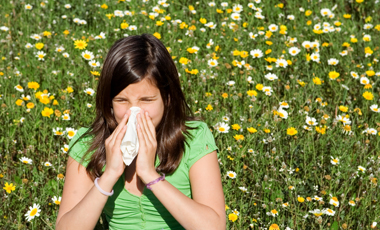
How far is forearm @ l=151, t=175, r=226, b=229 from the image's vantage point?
5.94ft

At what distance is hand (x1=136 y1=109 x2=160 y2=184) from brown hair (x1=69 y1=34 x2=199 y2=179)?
182mm

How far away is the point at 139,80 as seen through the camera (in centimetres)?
191

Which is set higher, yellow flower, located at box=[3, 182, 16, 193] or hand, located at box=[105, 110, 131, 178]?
hand, located at box=[105, 110, 131, 178]

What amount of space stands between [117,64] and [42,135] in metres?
1.40

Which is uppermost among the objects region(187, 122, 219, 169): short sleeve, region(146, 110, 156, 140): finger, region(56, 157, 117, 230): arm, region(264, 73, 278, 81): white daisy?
region(146, 110, 156, 140): finger

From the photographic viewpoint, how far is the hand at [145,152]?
5.98 feet

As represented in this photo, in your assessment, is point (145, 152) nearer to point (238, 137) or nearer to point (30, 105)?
point (238, 137)

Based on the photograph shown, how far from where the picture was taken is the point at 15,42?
13.9ft

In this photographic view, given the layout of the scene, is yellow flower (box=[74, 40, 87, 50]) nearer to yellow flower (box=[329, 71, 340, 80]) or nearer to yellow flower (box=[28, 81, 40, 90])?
yellow flower (box=[28, 81, 40, 90])

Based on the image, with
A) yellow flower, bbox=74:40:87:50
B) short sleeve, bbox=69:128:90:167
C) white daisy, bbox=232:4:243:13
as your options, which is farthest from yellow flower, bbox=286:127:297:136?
white daisy, bbox=232:4:243:13

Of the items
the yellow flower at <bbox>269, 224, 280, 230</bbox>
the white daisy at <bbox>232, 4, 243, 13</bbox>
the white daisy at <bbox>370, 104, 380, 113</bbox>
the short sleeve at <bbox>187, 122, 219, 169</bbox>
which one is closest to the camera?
the short sleeve at <bbox>187, 122, 219, 169</bbox>

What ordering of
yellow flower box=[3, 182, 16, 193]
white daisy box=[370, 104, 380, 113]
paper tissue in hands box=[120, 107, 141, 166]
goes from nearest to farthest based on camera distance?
paper tissue in hands box=[120, 107, 141, 166] < yellow flower box=[3, 182, 16, 193] < white daisy box=[370, 104, 380, 113]

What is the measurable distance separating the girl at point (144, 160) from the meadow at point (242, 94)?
0.50 m

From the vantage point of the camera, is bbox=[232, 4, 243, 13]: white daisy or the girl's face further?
bbox=[232, 4, 243, 13]: white daisy
